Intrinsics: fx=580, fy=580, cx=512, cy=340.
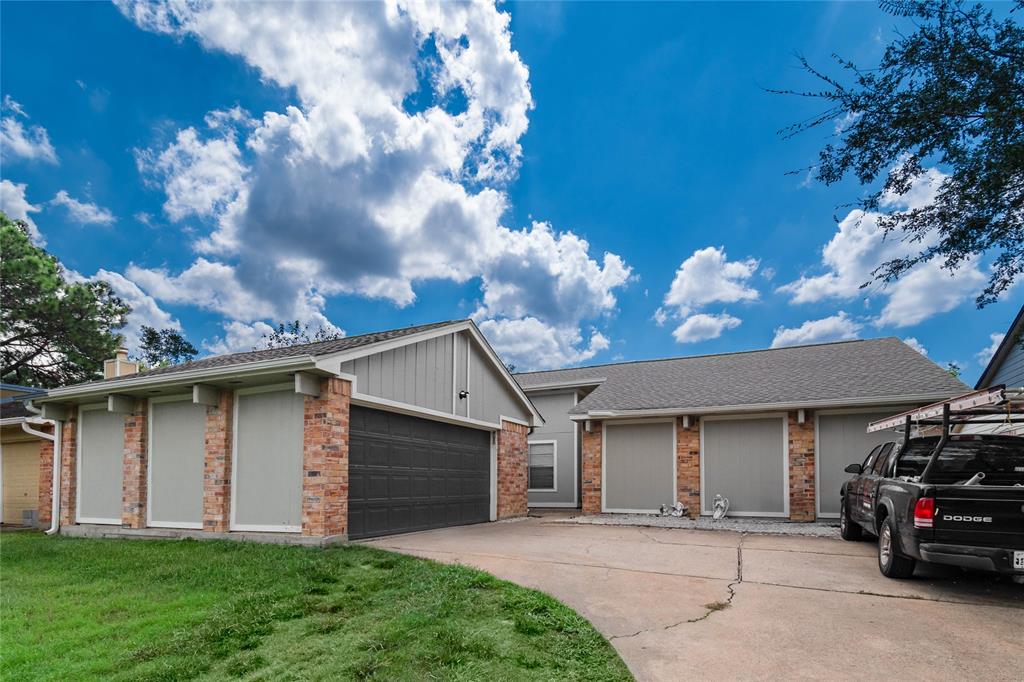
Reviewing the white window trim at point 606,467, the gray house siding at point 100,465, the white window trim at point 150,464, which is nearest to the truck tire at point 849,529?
Answer: the white window trim at point 606,467

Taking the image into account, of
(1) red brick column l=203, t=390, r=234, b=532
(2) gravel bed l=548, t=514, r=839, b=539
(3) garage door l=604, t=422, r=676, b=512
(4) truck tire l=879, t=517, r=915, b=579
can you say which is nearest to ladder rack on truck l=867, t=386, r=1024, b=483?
(4) truck tire l=879, t=517, r=915, b=579

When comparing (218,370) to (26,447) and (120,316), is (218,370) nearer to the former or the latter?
(26,447)

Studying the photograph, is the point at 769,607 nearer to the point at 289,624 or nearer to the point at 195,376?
the point at 289,624

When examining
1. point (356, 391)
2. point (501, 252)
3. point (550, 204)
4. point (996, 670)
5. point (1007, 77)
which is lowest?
point (996, 670)

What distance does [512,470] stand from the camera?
1554 centimetres

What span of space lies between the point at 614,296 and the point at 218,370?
65.9 ft

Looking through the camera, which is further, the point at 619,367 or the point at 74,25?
the point at 619,367

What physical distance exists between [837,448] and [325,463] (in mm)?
11411

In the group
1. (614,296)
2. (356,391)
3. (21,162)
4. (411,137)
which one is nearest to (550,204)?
(614,296)

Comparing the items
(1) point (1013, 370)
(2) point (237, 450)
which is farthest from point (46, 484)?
(1) point (1013, 370)

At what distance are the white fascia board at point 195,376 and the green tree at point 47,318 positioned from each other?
50.5ft

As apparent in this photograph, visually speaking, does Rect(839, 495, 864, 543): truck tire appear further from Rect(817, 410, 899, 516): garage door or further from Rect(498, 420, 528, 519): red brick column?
Rect(498, 420, 528, 519): red brick column

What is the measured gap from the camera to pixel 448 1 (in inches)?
425

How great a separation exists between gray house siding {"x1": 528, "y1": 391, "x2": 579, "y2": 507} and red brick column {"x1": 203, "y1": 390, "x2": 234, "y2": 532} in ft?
35.8
